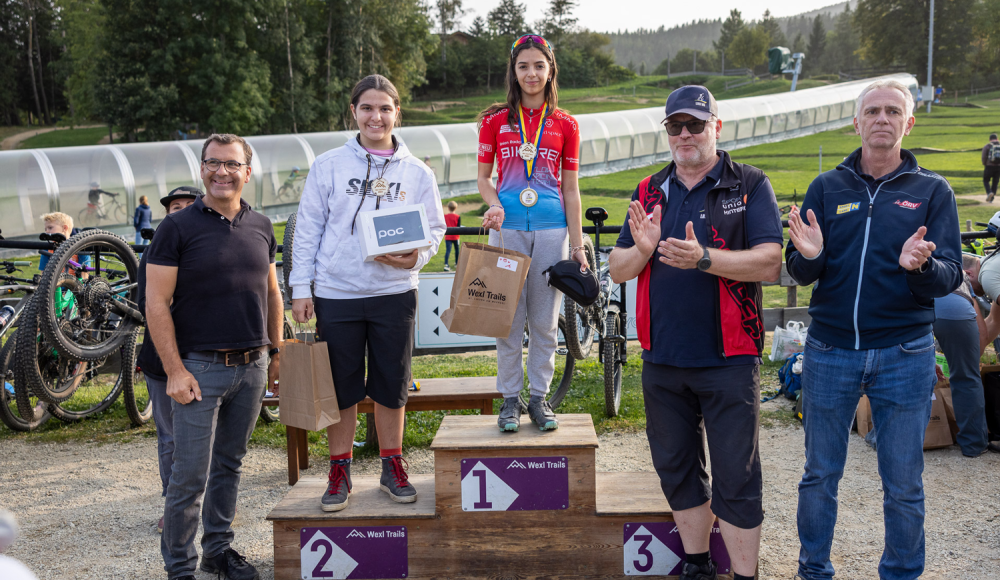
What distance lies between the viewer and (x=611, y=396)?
227 inches

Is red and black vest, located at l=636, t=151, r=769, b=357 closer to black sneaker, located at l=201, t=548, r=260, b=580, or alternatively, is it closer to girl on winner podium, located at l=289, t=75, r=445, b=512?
girl on winner podium, located at l=289, t=75, r=445, b=512

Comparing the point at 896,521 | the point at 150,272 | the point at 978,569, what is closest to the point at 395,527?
the point at 150,272

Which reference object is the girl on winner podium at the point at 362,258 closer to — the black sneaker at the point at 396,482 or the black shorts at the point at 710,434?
the black sneaker at the point at 396,482

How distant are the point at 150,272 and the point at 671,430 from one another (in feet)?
7.42

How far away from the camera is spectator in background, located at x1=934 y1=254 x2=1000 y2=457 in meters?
4.69

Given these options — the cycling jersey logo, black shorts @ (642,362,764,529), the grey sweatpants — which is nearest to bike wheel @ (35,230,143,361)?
the grey sweatpants

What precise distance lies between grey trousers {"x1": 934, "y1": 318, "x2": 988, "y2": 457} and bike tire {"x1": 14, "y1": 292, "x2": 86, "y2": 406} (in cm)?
619

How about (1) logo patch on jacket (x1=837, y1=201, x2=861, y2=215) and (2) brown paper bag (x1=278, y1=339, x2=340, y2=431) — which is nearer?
(1) logo patch on jacket (x1=837, y1=201, x2=861, y2=215)

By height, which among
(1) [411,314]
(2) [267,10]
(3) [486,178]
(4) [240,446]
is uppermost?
(2) [267,10]

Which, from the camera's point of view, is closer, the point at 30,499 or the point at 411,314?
the point at 411,314

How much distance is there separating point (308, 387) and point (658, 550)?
1.73 meters

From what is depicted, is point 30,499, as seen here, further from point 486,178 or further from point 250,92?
point 250,92

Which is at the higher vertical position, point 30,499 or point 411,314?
point 411,314

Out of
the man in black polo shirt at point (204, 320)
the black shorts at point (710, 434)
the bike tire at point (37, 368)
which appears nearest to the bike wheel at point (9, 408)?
the bike tire at point (37, 368)
